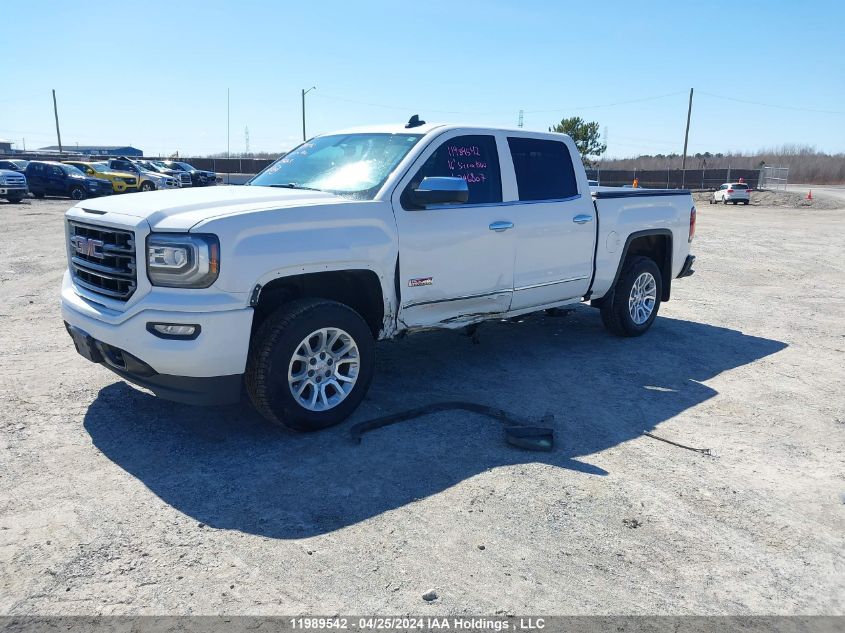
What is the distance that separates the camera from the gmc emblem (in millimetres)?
4461

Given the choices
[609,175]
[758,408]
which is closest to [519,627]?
[758,408]

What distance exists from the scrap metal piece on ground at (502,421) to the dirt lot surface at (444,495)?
84 mm

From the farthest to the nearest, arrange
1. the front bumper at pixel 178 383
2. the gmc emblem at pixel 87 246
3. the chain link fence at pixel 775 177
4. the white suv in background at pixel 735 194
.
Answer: the chain link fence at pixel 775 177 → the white suv in background at pixel 735 194 → the gmc emblem at pixel 87 246 → the front bumper at pixel 178 383

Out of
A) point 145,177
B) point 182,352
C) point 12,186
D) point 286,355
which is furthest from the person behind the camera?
point 145,177

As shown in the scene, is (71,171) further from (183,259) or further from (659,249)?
(183,259)

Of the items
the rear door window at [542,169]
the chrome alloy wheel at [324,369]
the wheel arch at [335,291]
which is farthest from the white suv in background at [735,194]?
the chrome alloy wheel at [324,369]

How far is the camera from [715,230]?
20.9 metres

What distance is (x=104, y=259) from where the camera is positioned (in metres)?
4.46

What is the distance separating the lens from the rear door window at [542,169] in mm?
5977

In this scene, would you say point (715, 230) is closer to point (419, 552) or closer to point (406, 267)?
point (406, 267)

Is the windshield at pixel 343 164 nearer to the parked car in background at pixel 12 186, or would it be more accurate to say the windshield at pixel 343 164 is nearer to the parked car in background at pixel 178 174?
the parked car in background at pixel 12 186

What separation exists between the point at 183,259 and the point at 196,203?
50cm

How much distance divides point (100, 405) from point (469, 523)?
9.75 ft

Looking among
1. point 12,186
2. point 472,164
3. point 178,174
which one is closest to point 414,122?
point 472,164
